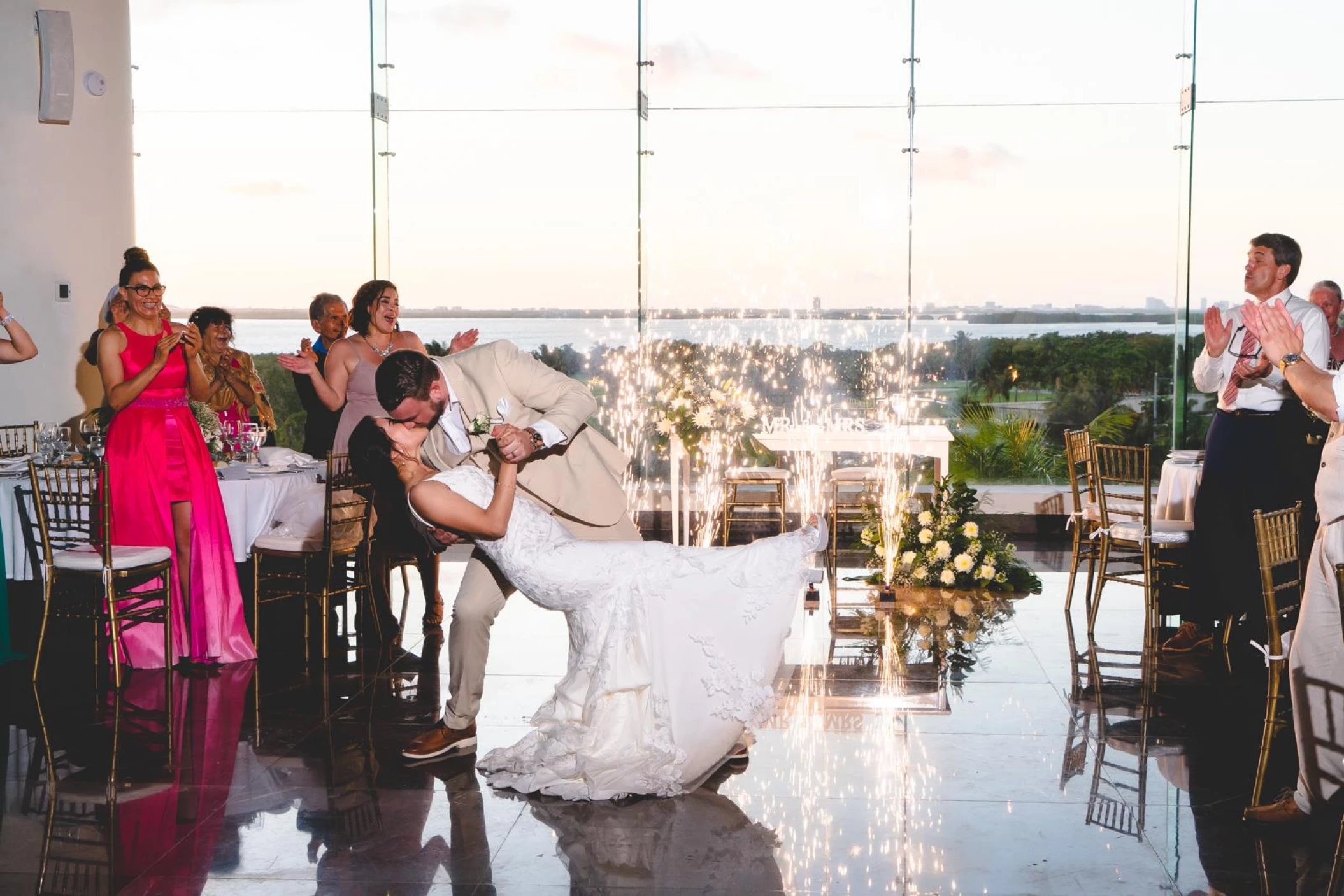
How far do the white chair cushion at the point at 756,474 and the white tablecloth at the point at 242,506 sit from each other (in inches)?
110

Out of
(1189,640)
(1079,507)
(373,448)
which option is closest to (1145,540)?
(1189,640)

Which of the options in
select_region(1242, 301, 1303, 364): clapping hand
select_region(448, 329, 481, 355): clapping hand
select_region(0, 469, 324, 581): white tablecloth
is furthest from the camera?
select_region(448, 329, 481, 355): clapping hand

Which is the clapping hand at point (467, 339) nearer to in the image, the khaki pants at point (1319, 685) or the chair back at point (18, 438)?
the chair back at point (18, 438)

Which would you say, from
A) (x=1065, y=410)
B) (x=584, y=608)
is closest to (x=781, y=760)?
(x=584, y=608)

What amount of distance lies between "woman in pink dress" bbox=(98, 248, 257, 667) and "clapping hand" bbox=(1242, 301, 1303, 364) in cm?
412

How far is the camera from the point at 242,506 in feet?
19.5

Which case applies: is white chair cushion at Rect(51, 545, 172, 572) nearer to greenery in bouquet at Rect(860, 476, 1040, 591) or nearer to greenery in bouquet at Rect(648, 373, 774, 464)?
greenery in bouquet at Rect(648, 373, 774, 464)

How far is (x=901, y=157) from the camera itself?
9.45 meters

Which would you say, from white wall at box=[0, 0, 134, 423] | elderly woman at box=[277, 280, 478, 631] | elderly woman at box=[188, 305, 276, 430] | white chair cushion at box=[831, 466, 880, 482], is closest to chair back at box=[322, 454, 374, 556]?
elderly woman at box=[277, 280, 478, 631]

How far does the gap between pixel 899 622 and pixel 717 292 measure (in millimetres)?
3773

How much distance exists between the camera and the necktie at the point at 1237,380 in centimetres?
544

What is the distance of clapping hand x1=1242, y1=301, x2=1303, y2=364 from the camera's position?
3605 millimetres

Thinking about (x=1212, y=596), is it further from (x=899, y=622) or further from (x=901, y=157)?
(x=901, y=157)

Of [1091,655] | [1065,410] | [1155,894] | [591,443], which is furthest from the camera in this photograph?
[1065,410]
